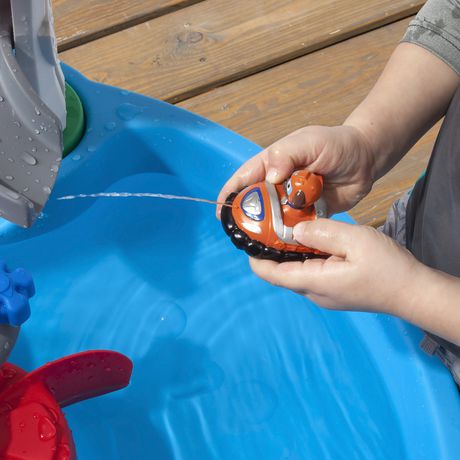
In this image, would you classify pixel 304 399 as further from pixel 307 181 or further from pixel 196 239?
pixel 307 181

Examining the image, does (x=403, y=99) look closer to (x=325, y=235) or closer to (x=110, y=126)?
(x=325, y=235)

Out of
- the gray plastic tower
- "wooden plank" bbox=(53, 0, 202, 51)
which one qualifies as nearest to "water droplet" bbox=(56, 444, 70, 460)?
the gray plastic tower

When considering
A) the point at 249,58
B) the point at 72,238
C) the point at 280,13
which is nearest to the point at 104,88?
the point at 72,238

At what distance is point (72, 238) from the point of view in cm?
120

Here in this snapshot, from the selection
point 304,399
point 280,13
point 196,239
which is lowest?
point 304,399

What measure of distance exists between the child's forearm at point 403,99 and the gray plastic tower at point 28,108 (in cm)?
42

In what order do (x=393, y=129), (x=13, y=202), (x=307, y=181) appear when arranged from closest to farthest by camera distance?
(x=13, y=202)
(x=307, y=181)
(x=393, y=129)

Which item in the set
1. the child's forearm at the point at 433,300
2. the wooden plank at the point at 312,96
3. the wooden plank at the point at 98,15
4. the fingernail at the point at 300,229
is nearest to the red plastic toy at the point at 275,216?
the fingernail at the point at 300,229

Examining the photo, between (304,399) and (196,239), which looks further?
(196,239)

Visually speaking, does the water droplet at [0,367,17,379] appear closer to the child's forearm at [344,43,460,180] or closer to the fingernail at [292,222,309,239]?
the fingernail at [292,222,309,239]

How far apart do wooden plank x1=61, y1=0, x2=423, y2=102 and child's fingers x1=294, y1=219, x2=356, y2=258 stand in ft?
2.28

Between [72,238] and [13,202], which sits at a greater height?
[13,202]

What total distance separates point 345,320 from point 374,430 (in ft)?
0.57

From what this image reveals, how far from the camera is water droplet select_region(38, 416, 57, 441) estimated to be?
766 mm
